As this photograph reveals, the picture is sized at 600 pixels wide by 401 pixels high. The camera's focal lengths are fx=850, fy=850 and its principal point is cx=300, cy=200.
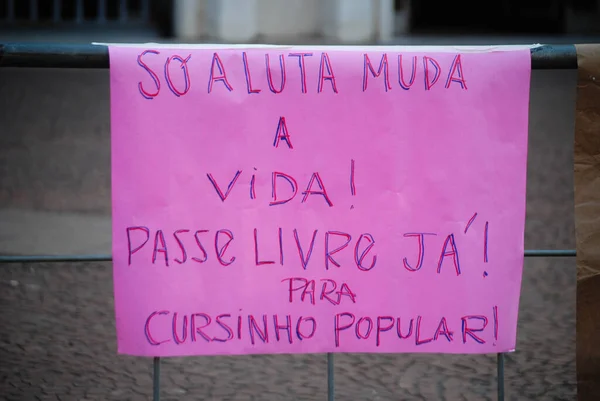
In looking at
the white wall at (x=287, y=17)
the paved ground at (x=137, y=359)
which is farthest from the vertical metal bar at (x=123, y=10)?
the paved ground at (x=137, y=359)

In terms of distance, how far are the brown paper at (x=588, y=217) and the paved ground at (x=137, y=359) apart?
56.4 inches

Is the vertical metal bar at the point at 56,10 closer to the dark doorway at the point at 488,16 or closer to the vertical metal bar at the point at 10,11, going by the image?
the vertical metal bar at the point at 10,11

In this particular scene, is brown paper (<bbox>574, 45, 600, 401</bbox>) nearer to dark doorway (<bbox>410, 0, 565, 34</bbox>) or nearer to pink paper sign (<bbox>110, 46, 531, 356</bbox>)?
pink paper sign (<bbox>110, 46, 531, 356</bbox>)

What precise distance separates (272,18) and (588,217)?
8.76 meters

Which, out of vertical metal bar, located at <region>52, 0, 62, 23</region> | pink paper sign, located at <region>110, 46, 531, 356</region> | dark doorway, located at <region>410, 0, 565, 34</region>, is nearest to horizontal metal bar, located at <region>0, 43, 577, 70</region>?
pink paper sign, located at <region>110, 46, 531, 356</region>

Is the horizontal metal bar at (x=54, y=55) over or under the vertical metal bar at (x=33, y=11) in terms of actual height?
under

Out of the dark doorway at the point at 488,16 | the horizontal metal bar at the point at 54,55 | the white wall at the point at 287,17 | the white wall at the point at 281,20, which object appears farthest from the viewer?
the dark doorway at the point at 488,16

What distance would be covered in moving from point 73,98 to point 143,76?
26.2ft

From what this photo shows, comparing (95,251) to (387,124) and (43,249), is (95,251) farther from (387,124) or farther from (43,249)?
(387,124)

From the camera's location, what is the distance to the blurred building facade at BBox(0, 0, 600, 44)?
10062 millimetres

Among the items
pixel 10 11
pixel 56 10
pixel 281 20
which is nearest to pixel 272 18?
pixel 281 20

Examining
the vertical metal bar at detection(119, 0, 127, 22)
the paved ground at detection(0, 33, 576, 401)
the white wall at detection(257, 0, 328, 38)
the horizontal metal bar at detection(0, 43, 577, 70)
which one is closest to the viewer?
the horizontal metal bar at detection(0, 43, 577, 70)

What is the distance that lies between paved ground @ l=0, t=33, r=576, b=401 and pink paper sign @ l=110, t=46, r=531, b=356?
4.90 ft

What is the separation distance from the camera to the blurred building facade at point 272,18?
10.1m
